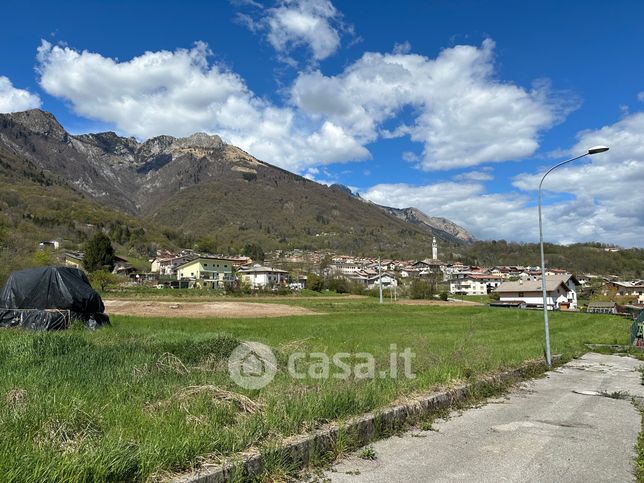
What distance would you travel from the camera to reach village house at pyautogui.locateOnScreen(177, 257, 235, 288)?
102 m

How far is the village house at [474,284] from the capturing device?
128 m

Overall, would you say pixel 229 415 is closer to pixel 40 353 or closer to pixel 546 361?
pixel 40 353

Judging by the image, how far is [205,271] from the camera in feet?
339

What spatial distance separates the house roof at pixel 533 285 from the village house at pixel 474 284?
3580cm

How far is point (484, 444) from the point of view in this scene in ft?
19.1

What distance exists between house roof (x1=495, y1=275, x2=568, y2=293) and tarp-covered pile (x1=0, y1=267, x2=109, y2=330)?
7700cm

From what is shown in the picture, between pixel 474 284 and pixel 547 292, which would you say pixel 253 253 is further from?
pixel 547 292

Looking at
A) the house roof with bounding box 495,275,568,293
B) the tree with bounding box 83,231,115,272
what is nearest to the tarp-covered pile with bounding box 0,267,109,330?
the tree with bounding box 83,231,115,272

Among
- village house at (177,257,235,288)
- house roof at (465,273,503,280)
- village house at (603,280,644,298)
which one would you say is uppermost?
village house at (177,257,235,288)

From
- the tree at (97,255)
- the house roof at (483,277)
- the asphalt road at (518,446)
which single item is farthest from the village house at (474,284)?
the asphalt road at (518,446)

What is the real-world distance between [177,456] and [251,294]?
75.9 m

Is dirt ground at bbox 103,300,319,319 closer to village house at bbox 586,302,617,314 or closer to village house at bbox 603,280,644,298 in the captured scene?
village house at bbox 586,302,617,314

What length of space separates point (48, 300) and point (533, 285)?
83546 millimetres

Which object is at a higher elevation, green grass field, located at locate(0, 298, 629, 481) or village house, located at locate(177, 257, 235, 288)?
village house, located at locate(177, 257, 235, 288)
